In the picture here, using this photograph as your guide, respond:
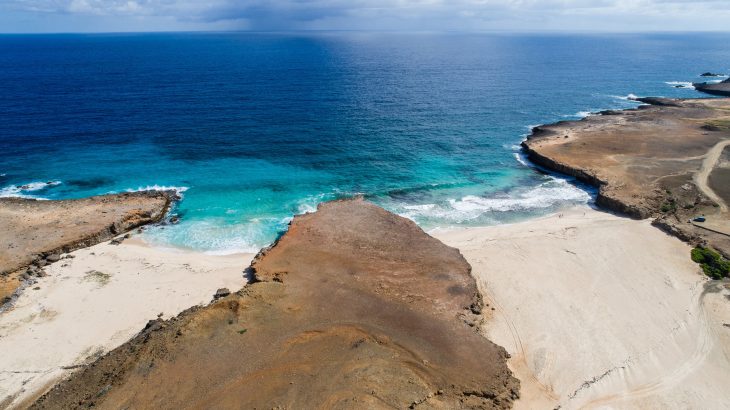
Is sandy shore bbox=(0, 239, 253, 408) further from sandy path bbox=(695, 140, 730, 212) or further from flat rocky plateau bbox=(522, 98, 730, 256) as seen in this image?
sandy path bbox=(695, 140, 730, 212)

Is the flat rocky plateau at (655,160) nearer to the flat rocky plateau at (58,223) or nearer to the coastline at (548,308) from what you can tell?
the coastline at (548,308)

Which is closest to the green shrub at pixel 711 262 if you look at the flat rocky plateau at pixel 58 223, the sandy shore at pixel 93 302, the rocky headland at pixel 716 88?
the sandy shore at pixel 93 302

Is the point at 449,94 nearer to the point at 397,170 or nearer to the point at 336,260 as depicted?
the point at 397,170

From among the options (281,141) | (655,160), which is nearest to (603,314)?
(655,160)

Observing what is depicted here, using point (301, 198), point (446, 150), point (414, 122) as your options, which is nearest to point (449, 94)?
point (414, 122)

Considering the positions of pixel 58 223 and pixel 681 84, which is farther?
pixel 681 84

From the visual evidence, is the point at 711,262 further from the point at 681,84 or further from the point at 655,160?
the point at 681,84
